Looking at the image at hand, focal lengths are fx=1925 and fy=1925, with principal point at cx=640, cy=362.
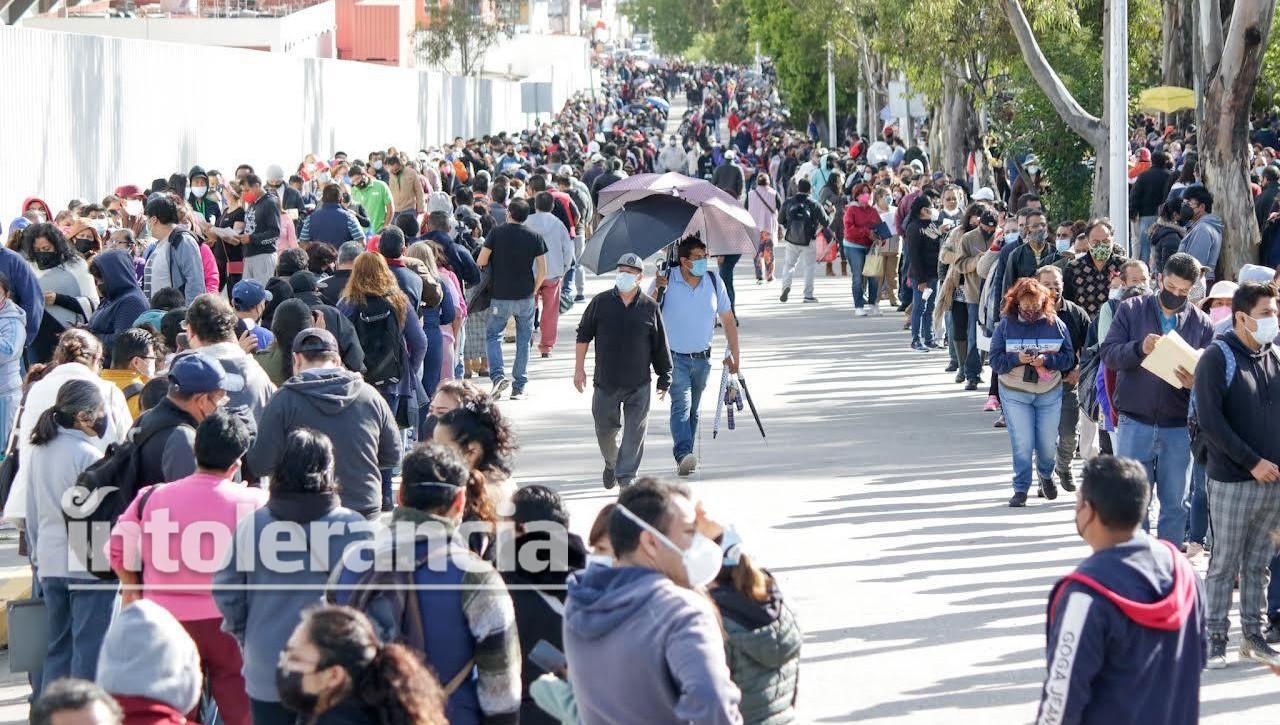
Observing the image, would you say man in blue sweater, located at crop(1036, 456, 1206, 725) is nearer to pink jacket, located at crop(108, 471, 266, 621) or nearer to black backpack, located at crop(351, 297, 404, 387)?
pink jacket, located at crop(108, 471, 266, 621)

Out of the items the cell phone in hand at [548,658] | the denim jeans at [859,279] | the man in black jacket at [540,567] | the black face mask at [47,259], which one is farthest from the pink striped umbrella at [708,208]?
the cell phone in hand at [548,658]

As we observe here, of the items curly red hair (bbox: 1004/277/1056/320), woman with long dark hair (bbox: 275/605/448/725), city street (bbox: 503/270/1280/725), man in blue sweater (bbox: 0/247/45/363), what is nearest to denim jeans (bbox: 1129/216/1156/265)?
city street (bbox: 503/270/1280/725)

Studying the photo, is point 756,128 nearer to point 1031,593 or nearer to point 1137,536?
point 1031,593

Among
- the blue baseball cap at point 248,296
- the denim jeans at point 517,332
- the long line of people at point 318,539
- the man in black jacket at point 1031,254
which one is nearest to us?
the long line of people at point 318,539

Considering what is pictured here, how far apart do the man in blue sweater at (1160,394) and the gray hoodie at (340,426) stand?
391cm

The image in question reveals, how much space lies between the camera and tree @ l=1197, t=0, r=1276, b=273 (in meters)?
16.9

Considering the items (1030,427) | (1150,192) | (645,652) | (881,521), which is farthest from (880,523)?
(1150,192)

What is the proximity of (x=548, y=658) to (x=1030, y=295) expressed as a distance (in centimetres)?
683

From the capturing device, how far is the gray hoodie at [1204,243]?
629 inches

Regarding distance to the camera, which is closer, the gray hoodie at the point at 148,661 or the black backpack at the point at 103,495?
the gray hoodie at the point at 148,661

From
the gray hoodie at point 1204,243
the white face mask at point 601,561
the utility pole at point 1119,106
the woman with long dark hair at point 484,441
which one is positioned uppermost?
the utility pole at point 1119,106

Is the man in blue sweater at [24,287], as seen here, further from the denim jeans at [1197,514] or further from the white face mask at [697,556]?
A: the white face mask at [697,556]

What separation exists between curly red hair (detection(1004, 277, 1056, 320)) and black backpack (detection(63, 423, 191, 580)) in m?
6.19

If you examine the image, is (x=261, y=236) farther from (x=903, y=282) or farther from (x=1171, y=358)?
(x=1171, y=358)
